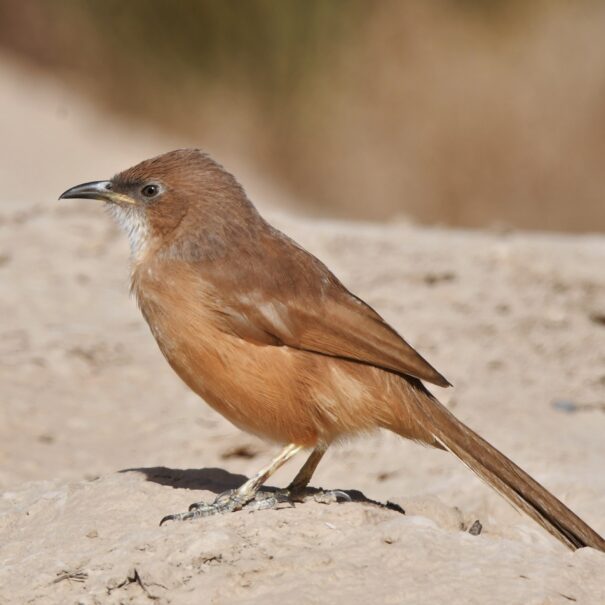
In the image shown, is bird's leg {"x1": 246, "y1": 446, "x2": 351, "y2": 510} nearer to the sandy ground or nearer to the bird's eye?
the sandy ground

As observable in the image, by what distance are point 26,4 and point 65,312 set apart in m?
12.2

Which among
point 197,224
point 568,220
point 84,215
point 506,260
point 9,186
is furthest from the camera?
point 568,220

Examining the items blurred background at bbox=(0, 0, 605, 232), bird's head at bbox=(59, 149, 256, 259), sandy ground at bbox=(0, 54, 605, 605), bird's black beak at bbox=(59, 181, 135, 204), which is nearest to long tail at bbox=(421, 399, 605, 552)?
sandy ground at bbox=(0, 54, 605, 605)

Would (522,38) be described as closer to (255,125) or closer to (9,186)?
(255,125)

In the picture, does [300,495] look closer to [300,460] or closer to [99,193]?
[99,193]

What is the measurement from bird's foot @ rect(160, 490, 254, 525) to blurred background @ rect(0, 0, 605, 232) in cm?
1194

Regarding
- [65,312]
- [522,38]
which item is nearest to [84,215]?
[65,312]

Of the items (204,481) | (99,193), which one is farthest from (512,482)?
(99,193)

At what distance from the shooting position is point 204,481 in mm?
5898

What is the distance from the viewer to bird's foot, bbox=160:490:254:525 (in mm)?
5105

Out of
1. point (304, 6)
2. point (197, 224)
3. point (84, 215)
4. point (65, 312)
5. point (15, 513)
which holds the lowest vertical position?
point (15, 513)

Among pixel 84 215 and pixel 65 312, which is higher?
pixel 84 215

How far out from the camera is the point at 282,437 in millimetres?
5613

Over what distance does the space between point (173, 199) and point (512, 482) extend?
2091 millimetres
